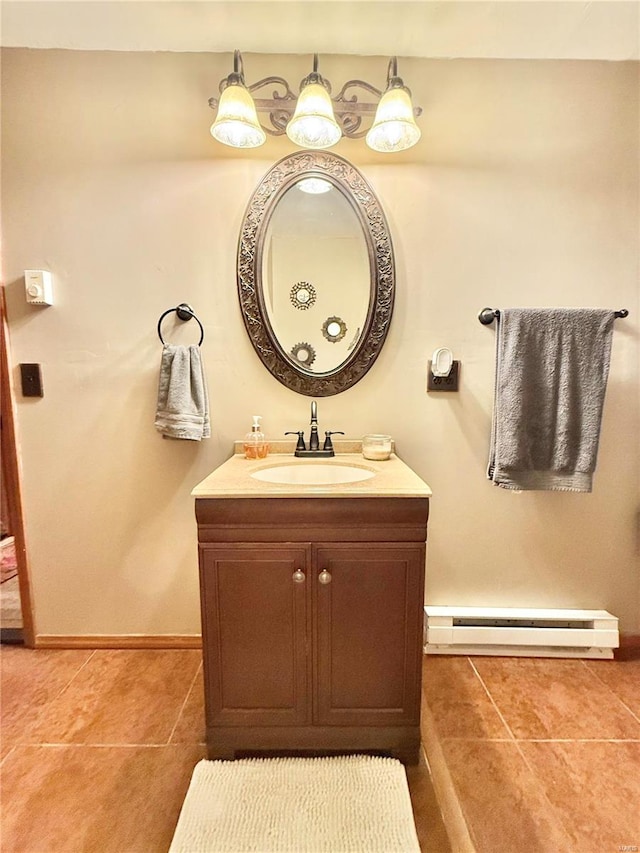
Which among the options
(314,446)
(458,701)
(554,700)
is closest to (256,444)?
(314,446)

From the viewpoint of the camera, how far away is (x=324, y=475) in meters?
1.41

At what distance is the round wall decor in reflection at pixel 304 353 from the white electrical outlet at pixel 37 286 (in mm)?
964

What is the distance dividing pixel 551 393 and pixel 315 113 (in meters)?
1.22

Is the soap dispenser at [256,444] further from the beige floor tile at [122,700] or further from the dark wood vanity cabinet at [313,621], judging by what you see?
the beige floor tile at [122,700]

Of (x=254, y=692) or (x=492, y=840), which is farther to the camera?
(x=254, y=692)

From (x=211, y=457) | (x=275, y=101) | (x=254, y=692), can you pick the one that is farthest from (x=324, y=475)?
(x=275, y=101)

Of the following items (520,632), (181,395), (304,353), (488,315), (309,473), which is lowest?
(520,632)

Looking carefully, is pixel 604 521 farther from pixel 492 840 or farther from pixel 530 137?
pixel 530 137

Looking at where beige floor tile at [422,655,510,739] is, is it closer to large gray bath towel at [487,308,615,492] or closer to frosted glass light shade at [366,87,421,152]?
large gray bath towel at [487,308,615,492]

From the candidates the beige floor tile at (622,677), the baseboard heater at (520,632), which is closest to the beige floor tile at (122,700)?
the baseboard heater at (520,632)

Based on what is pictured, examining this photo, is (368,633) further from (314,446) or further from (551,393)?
(551,393)

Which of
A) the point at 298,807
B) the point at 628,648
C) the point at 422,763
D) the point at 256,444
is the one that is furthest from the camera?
the point at 628,648

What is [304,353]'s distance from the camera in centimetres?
151

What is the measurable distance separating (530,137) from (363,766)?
2.19 m
